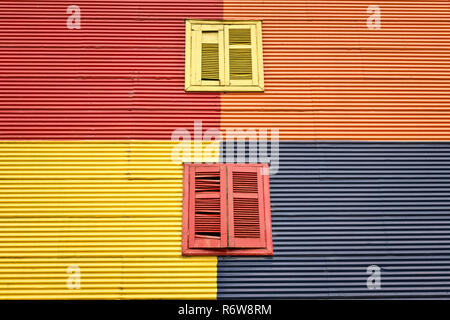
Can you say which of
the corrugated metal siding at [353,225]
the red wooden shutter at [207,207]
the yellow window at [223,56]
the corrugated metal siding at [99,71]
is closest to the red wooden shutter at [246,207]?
Answer: the red wooden shutter at [207,207]

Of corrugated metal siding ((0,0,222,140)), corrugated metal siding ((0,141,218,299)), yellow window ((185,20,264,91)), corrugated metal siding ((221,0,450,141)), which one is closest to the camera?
corrugated metal siding ((0,141,218,299))

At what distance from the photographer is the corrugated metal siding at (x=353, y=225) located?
23.0 feet

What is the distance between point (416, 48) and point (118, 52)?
5707mm

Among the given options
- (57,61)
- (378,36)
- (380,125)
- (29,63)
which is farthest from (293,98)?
(29,63)

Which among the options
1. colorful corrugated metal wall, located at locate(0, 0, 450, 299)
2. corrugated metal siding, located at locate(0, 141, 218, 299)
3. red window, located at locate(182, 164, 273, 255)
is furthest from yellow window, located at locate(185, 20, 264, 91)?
red window, located at locate(182, 164, 273, 255)

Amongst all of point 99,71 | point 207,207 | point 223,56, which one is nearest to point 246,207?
point 207,207

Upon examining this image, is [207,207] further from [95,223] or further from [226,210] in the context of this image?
[95,223]

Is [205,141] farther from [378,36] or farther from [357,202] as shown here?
[378,36]

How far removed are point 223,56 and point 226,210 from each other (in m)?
2.93

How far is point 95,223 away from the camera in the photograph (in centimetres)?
716

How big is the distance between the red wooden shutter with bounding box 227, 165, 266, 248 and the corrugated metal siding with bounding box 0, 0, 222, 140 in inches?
42.0

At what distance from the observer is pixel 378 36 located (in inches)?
331

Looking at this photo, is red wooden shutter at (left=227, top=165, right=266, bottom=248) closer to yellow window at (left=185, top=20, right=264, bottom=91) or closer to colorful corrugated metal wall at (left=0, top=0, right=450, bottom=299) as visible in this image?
colorful corrugated metal wall at (left=0, top=0, right=450, bottom=299)

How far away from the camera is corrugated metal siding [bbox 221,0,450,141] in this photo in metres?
7.83
